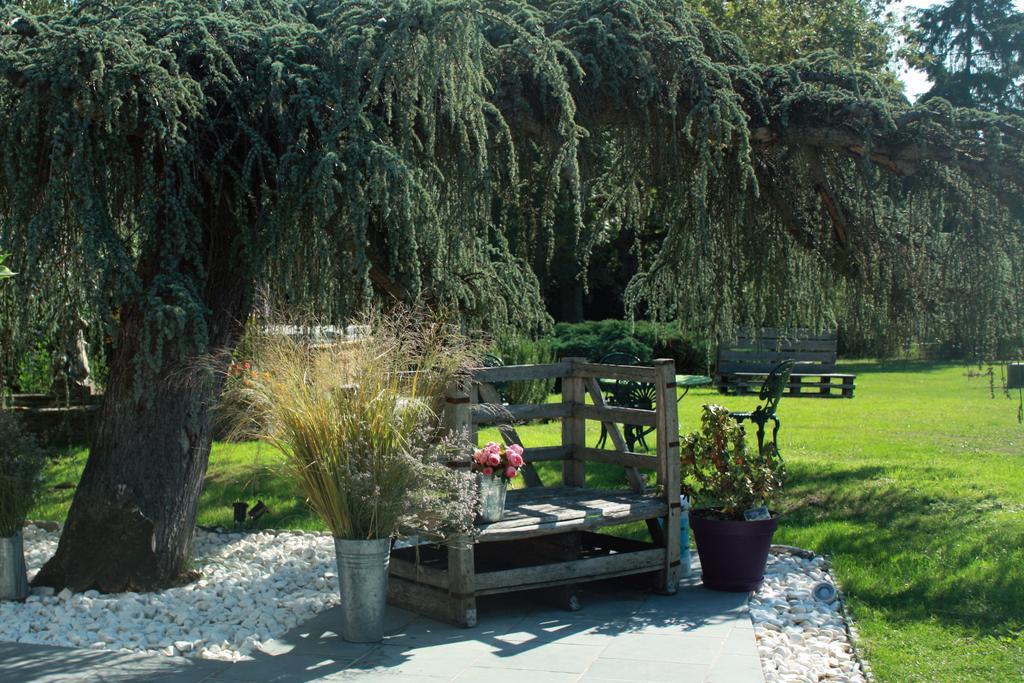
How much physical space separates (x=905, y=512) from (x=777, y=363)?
10.6 metres

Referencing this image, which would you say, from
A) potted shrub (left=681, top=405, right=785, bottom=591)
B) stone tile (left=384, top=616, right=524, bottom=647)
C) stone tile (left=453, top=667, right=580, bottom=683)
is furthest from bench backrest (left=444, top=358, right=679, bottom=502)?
stone tile (left=453, top=667, right=580, bottom=683)

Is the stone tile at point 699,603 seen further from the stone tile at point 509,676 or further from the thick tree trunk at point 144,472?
the thick tree trunk at point 144,472

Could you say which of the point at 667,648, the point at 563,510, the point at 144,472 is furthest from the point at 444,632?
the point at 144,472

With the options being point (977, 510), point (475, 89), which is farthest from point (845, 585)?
point (475, 89)

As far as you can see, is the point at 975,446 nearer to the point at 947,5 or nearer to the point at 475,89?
the point at 475,89

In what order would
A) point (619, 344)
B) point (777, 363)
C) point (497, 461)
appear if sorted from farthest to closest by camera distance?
1. point (777, 363)
2. point (619, 344)
3. point (497, 461)

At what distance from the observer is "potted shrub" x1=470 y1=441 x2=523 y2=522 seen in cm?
531

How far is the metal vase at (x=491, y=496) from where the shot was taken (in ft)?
17.4

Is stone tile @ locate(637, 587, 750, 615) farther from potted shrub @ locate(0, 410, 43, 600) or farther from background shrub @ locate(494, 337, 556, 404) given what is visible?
background shrub @ locate(494, 337, 556, 404)

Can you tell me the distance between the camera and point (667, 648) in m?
4.92

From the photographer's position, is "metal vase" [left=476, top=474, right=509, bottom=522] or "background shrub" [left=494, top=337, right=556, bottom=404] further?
"background shrub" [left=494, top=337, right=556, bottom=404]

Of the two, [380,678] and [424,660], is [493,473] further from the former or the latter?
[380,678]

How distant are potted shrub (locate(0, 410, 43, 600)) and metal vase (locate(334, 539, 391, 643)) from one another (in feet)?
6.70

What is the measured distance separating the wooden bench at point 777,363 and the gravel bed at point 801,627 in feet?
39.6
